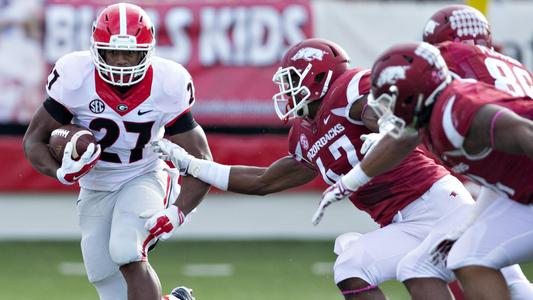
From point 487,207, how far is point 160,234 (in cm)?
157

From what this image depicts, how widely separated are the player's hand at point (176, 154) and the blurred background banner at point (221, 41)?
380 cm

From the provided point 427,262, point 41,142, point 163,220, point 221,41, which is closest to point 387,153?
point 427,262

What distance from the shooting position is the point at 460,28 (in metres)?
5.61

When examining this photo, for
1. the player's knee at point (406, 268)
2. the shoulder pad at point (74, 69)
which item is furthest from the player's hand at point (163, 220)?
the player's knee at point (406, 268)

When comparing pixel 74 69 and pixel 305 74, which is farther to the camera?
pixel 74 69

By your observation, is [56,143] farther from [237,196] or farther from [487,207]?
[237,196]

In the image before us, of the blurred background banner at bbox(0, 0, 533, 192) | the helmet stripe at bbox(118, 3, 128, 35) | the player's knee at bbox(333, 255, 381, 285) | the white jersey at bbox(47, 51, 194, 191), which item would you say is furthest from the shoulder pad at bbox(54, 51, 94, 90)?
the blurred background banner at bbox(0, 0, 533, 192)

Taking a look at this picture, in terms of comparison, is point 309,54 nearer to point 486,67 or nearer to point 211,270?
point 486,67

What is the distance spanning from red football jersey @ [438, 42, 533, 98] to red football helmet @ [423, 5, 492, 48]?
576 mm

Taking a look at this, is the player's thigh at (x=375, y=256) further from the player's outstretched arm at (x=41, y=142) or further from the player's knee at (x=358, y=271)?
the player's outstretched arm at (x=41, y=142)

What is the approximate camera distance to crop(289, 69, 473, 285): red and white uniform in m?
4.90

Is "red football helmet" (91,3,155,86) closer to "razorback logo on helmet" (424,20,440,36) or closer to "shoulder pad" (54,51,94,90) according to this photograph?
"shoulder pad" (54,51,94,90)

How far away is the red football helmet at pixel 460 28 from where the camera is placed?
557cm

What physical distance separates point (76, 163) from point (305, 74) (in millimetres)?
1140
